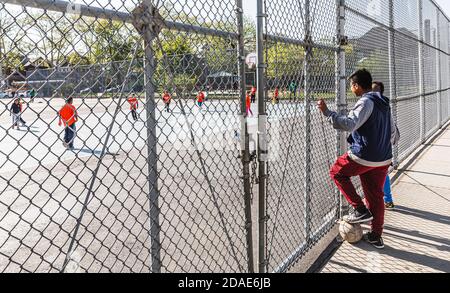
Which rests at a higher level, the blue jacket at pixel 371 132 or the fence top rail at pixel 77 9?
the fence top rail at pixel 77 9

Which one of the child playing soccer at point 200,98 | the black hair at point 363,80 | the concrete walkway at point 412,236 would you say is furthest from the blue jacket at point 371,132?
the child playing soccer at point 200,98

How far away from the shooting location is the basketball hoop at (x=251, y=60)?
9.86ft

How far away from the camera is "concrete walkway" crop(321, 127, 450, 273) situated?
3.85 meters

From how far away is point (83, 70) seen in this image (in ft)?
6.48

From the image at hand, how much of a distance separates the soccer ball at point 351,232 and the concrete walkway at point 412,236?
65 millimetres

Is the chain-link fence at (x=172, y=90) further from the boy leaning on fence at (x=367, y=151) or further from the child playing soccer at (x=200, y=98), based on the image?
the boy leaning on fence at (x=367, y=151)

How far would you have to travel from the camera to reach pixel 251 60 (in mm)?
3020

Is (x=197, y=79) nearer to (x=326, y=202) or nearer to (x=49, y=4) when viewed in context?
(x=49, y=4)

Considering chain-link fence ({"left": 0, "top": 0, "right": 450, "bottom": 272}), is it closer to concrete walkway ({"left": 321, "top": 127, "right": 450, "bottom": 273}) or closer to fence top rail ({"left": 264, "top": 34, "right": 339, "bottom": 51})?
fence top rail ({"left": 264, "top": 34, "right": 339, "bottom": 51})

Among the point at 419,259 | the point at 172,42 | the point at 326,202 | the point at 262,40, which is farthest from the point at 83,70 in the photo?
the point at 326,202

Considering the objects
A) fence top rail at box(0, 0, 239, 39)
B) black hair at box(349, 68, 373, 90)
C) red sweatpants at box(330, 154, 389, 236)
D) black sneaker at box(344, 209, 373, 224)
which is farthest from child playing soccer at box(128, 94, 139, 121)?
black sneaker at box(344, 209, 373, 224)

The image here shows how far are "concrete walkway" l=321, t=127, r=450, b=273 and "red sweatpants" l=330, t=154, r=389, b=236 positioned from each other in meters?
0.33

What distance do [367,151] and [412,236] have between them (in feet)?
4.32
